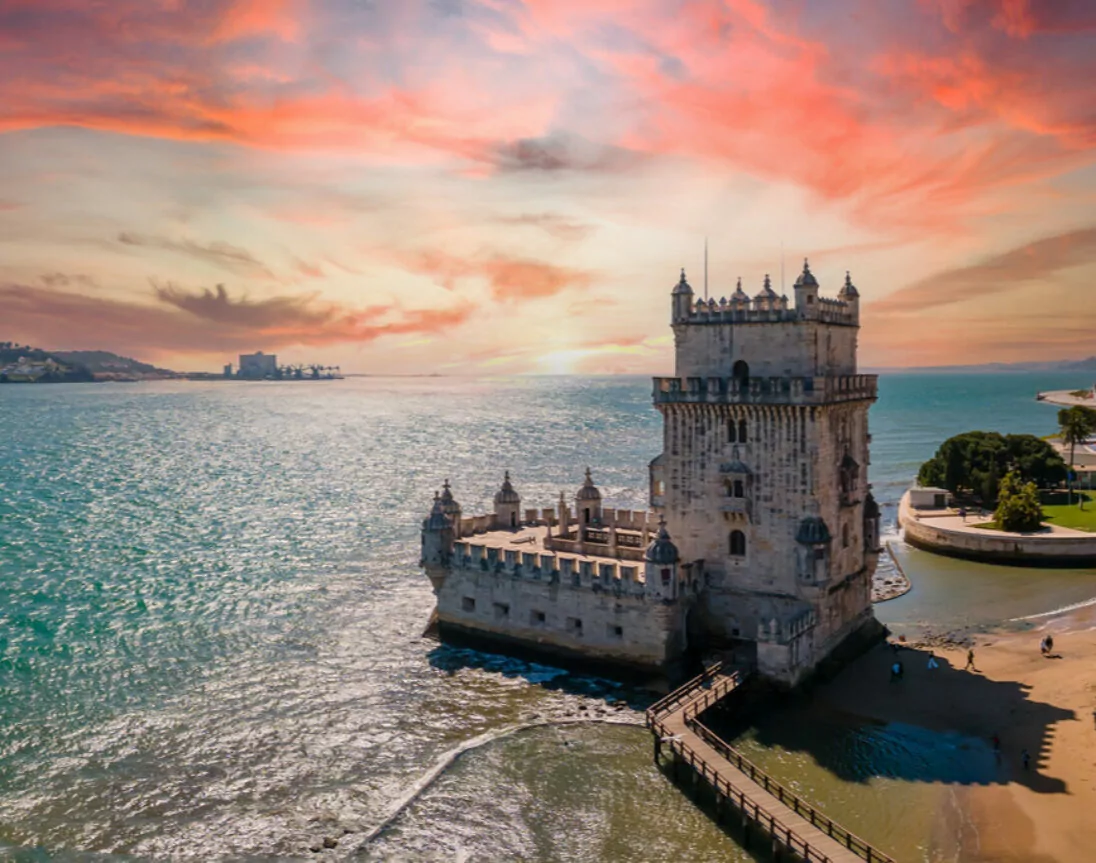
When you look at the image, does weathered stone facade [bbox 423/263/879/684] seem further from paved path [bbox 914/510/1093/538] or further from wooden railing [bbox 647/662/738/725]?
paved path [bbox 914/510/1093/538]

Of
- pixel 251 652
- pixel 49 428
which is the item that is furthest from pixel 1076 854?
pixel 49 428

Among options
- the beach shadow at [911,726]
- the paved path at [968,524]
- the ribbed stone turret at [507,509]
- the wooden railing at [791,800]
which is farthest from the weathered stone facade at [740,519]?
the paved path at [968,524]

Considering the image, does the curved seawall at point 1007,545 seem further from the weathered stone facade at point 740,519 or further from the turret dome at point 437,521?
the turret dome at point 437,521

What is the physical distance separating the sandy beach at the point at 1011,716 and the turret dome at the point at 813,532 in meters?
7.23

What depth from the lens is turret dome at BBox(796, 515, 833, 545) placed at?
144 feet

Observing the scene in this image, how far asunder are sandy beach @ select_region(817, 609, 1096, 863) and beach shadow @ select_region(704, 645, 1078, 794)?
0.30 feet

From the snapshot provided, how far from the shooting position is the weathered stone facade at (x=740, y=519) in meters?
44.6

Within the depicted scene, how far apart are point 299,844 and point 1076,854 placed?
87.3ft

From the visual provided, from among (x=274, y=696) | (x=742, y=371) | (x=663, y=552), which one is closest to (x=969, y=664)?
(x=663, y=552)

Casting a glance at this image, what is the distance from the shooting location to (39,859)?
33.1 m

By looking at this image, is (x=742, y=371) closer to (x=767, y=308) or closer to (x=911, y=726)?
(x=767, y=308)

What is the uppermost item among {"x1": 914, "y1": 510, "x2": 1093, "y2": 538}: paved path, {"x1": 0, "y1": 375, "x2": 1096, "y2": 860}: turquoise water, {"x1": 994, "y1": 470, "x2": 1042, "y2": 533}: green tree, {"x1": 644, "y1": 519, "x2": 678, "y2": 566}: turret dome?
{"x1": 644, "y1": 519, "x2": 678, "y2": 566}: turret dome

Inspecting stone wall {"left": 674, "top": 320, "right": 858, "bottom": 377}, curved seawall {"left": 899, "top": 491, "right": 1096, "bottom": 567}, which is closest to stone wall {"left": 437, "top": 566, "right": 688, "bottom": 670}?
stone wall {"left": 674, "top": 320, "right": 858, "bottom": 377}

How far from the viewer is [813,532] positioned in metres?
43.9
